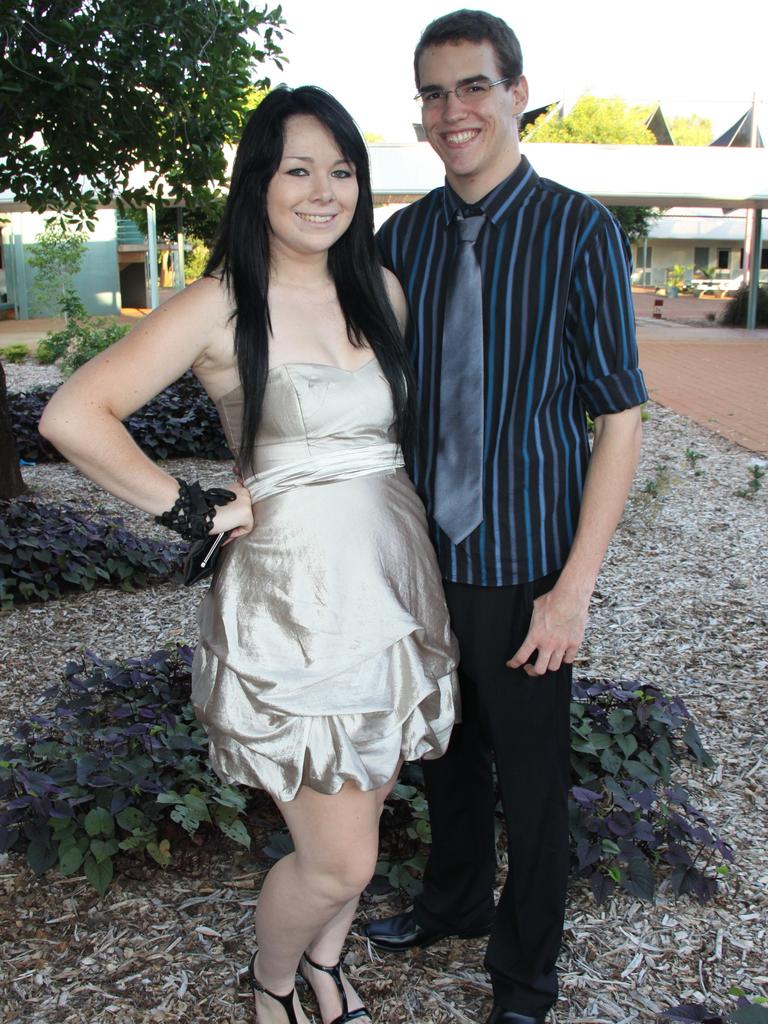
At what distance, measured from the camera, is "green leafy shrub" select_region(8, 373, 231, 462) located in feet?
27.1

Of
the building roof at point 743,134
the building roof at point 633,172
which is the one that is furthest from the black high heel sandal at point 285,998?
the building roof at point 743,134

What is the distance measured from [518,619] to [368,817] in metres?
0.49

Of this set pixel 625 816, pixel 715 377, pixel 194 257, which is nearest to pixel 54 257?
Answer: pixel 194 257

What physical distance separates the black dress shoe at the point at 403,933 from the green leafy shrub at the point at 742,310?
2296cm

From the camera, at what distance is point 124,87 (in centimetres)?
513

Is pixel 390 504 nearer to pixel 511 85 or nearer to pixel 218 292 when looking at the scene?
pixel 218 292

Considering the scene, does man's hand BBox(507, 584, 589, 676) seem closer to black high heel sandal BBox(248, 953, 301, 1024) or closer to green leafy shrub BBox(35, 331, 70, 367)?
black high heel sandal BBox(248, 953, 301, 1024)

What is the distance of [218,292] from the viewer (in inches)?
76.2

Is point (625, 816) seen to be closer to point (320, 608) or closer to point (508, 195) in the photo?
point (320, 608)

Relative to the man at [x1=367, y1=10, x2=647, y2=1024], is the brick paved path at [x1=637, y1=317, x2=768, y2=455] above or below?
below

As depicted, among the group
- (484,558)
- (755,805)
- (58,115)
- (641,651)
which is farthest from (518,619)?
(58,115)

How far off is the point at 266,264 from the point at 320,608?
684mm

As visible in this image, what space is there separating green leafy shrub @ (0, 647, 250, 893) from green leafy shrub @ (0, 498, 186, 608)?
183 cm

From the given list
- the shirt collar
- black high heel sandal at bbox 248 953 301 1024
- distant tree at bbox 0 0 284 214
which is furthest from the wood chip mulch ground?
distant tree at bbox 0 0 284 214
